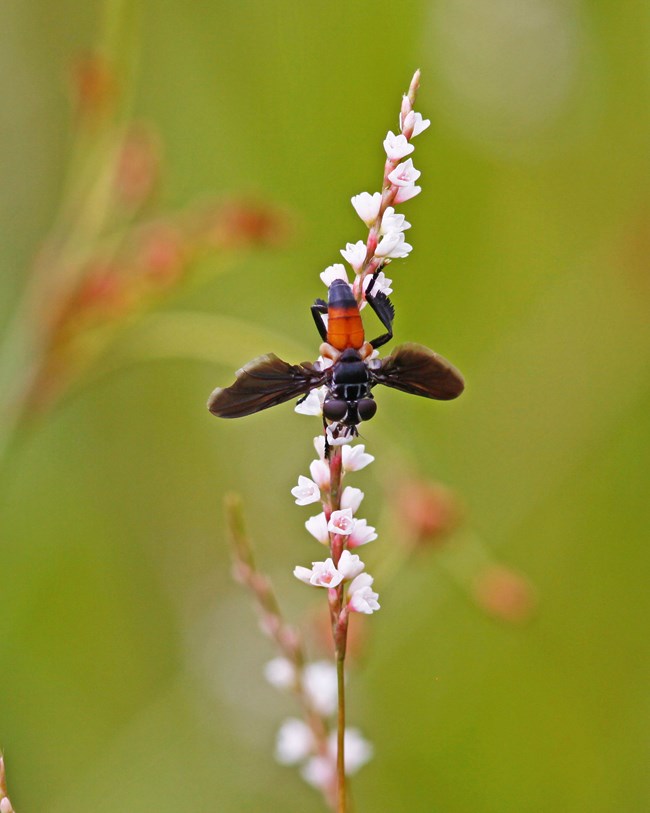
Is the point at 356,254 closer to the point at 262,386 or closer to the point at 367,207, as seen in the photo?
the point at 367,207

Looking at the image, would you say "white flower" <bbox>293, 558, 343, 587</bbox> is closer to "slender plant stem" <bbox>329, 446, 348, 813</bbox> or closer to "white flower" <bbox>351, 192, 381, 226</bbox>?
"slender plant stem" <bbox>329, 446, 348, 813</bbox>

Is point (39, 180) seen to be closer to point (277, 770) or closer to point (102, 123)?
point (102, 123)

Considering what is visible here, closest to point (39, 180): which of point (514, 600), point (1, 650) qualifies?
point (1, 650)

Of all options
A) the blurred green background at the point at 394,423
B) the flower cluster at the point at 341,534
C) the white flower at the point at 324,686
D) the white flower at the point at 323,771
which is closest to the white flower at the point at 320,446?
the flower cluster at the point at 341,534

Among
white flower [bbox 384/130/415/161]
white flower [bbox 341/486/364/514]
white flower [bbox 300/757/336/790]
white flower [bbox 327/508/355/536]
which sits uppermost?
white flower [bbox 384/130/415/161]

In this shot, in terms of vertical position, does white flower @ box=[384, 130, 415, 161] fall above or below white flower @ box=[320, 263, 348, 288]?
above

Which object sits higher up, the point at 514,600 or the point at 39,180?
the point at 39,180

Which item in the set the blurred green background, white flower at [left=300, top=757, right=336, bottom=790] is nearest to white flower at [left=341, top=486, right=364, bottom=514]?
white flower at [left=300, top=757, right=336, bottom=790]
